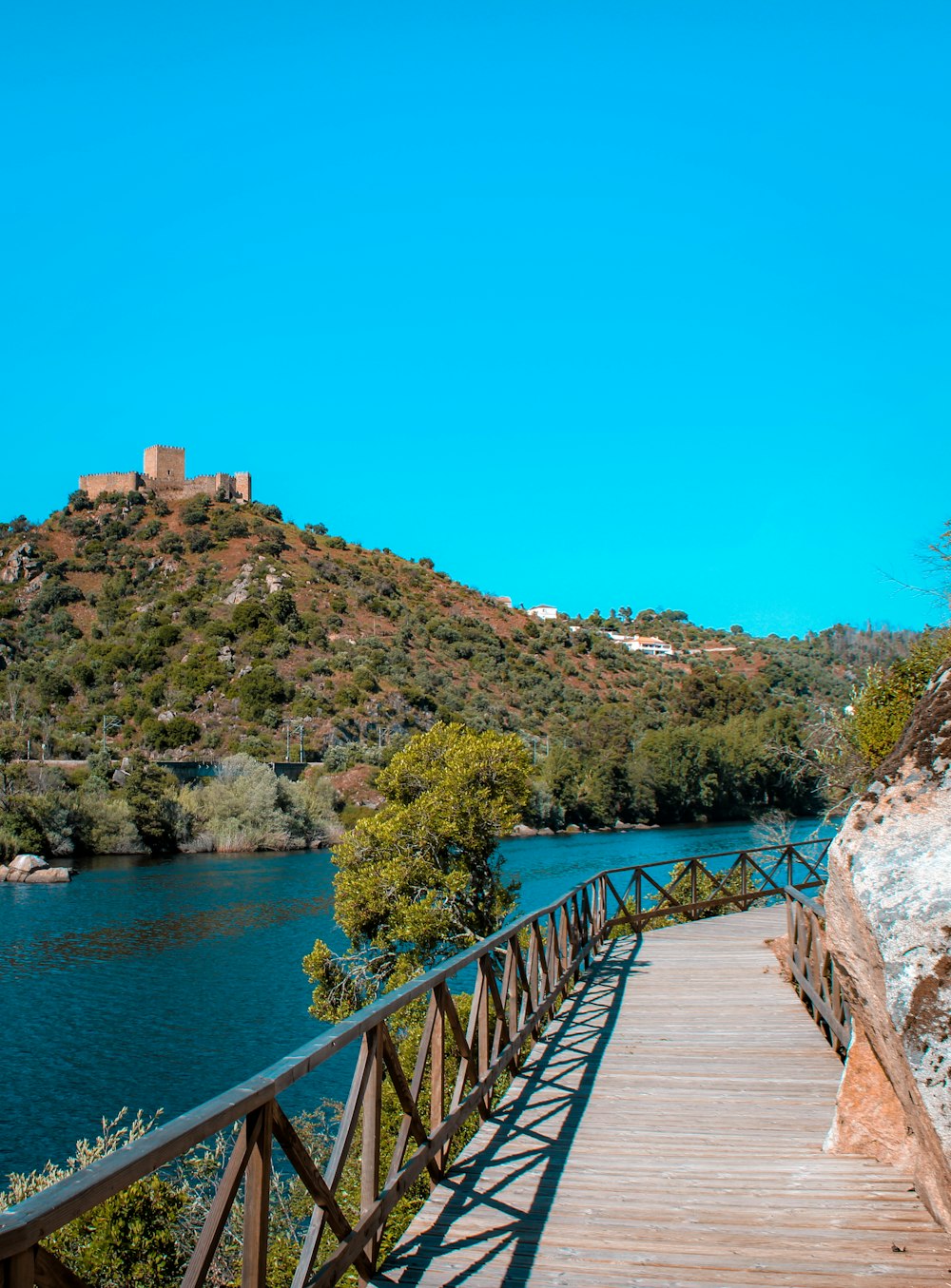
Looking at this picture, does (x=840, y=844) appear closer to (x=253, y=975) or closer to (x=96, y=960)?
(x=253, y=975)

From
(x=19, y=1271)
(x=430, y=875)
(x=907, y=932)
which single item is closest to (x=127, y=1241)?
(x=907, y=932)

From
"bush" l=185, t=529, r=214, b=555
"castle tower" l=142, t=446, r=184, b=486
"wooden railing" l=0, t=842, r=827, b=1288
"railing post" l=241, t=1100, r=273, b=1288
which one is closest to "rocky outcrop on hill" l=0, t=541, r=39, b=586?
"bush" l=185, t=529, r=214, b=555

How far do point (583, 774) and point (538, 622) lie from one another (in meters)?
39.6

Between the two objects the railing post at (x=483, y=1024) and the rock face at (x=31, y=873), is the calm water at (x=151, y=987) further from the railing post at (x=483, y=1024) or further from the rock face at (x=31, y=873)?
the railing post at (x=483, y=1024)

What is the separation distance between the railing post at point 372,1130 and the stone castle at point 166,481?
3706 inches

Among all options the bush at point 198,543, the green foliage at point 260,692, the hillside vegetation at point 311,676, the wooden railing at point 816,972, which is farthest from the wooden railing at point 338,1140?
the bush at point 198,543

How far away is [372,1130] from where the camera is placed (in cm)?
388

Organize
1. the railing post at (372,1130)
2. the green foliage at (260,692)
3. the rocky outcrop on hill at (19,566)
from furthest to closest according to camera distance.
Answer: the rocky outcrop on hill at (19,566), the green foliage at (260,692), the railing post at (372,1130)

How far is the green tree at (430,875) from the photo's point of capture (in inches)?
711

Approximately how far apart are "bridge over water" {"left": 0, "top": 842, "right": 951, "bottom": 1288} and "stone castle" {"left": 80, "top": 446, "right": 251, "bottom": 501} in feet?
301

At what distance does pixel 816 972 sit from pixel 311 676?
59308 millimetres

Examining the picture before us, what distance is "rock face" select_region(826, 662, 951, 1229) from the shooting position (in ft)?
12.1

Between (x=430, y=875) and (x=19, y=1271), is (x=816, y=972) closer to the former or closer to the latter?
(x=19, y=1271)

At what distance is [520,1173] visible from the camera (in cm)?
486
